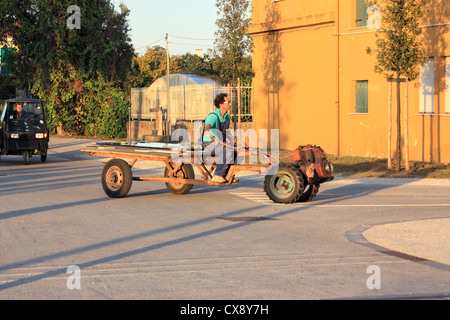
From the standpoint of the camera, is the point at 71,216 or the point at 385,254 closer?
the point at 385,254

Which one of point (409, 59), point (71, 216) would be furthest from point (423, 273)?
point (409, 59)

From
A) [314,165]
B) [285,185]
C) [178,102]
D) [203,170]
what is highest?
[178,102]

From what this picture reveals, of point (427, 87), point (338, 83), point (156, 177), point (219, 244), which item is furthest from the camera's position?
point (338, 83)

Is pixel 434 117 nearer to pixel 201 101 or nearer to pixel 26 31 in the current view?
pixel 201 101

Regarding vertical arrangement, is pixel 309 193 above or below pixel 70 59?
below

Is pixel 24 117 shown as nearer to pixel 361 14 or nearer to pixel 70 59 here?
pixel 361 14

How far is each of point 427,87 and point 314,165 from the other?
35.0 feet

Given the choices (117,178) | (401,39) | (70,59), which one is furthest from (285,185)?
(70,59)

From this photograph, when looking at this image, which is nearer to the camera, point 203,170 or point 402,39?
point 203,170

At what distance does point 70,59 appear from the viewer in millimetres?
41406
